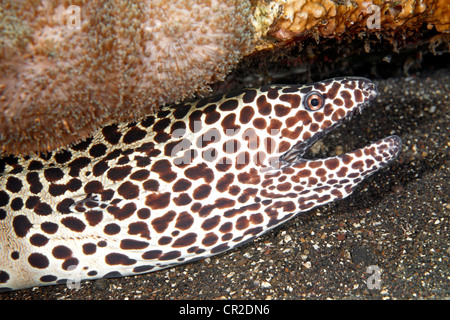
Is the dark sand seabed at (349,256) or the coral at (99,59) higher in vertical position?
the coral at (99,59)

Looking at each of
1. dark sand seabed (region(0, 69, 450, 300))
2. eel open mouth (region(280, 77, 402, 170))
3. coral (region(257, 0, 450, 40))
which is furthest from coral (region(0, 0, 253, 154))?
dark sand seabed (region(0, 69, 450, 300))

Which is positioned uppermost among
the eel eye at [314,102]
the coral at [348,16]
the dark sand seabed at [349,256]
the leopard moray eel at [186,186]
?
the coral at [348,16]

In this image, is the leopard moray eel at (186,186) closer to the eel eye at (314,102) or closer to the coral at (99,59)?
the eel eye at (314,102)

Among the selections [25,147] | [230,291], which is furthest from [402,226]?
[25,147]

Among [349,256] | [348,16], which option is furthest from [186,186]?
[348,16]

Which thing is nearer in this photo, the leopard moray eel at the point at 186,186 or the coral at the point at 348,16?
the coral at the point at 348,16

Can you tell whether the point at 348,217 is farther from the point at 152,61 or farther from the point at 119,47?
the point at 119,47

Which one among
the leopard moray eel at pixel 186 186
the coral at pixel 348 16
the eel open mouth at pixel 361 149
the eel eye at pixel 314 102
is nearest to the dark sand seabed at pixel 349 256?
the leopard moray eel at pixel 186 186

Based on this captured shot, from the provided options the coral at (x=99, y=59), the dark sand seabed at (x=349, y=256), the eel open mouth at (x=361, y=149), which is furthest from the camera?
the eel open mouth at (x=361, y=149)
